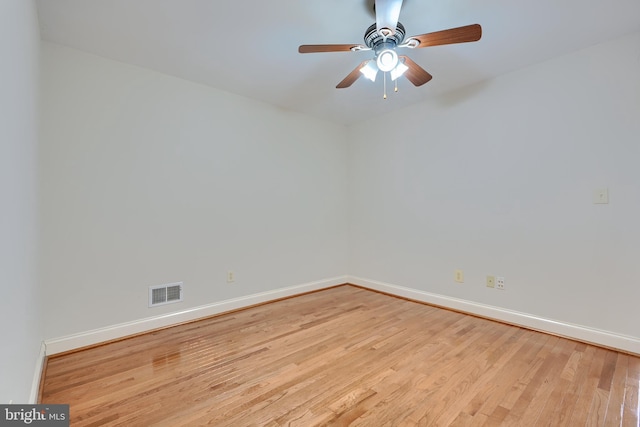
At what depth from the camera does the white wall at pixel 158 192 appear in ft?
6.94

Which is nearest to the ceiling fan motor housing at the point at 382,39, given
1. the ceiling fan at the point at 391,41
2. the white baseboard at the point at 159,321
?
the ceiling fan at the point at 391,41

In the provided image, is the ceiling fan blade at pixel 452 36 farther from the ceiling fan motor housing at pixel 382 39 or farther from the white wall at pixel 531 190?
the white wall at pixel 531 190

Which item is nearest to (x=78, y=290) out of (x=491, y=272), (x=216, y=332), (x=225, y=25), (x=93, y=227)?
(x=93, y=227)

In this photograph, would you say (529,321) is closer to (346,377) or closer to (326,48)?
(346,377)

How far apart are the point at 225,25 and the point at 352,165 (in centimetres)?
248

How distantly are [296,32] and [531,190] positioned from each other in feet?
7.60

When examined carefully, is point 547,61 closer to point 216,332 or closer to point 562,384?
point 562,384

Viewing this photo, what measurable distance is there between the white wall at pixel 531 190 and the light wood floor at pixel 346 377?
46 cm

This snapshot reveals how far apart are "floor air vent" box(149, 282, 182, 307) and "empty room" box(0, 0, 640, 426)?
0.5 inches

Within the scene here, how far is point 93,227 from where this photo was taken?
7.31 feet

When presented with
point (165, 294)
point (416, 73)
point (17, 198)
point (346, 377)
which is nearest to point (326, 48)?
point (416, 73)

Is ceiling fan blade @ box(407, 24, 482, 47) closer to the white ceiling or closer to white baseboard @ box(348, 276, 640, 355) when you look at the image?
the white ceiling

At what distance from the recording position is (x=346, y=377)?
5.75 ft

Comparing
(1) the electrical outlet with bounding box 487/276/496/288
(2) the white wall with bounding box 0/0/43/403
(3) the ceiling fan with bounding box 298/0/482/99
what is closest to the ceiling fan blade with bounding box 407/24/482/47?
(3) the ceiling fan with bounding box 298/0/482/99
